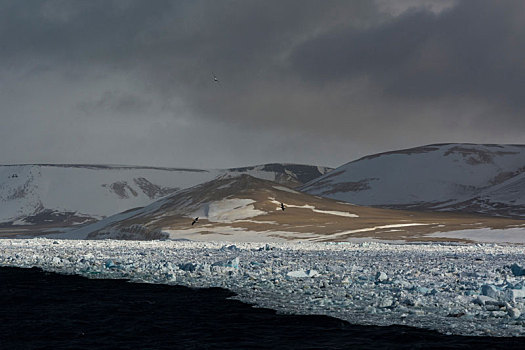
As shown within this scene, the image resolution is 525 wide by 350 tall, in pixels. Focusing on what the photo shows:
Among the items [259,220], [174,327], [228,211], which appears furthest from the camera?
[228,211]

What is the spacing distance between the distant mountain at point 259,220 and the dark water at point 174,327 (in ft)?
240

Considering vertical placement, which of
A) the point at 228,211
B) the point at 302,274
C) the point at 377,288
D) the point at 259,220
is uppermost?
the point at 228,211

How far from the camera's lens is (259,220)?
14125cm

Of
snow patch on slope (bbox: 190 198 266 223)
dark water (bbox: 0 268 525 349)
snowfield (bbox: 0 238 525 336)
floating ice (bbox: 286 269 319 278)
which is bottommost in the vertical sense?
dark water (bbox: 0 268 525 349)

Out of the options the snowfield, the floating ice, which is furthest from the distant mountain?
the floating ice

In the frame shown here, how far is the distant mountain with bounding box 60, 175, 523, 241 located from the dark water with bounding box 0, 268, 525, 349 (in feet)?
240

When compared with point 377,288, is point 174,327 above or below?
below

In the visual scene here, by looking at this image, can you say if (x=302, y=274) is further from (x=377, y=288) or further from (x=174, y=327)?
(x=174, y=327)

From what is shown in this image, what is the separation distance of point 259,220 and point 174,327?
121215mm

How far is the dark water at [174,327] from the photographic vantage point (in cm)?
1758

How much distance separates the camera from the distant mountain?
369ft

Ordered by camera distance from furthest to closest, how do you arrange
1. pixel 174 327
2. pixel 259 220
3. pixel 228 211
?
pixel 228 211
pixel 259 220
pixel 174 327

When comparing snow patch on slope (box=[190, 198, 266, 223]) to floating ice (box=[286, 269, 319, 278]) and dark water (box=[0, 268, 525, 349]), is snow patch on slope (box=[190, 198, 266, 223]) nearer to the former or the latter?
floating ice (box=[286, 269, 319, 278])

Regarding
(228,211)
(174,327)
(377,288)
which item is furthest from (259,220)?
(174,327)
